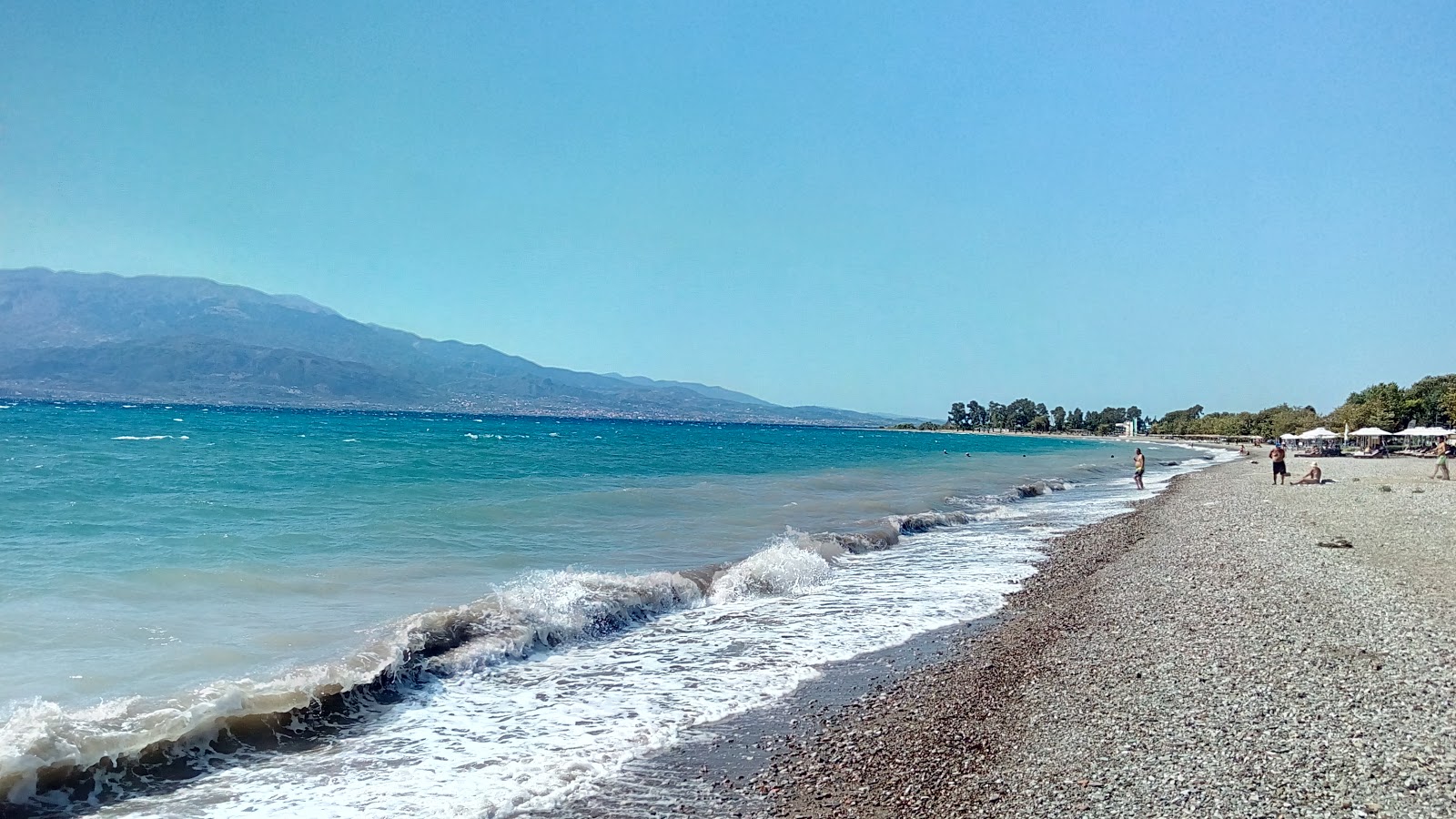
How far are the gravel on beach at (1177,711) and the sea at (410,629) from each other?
4.88ft

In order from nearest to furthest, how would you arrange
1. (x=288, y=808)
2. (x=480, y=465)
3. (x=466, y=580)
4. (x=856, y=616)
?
(x=288, y=808) < (x=856, y=616) < (x=466, y=580) < (x=480, y=465)

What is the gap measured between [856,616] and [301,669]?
740 cm

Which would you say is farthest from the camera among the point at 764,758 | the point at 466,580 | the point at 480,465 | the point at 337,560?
the point at 480,465

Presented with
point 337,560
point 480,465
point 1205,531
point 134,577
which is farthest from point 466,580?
point 480,465

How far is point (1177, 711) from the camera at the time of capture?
6.75 m

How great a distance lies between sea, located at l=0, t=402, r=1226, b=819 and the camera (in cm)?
634

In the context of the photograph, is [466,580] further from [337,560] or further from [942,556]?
[942,556]

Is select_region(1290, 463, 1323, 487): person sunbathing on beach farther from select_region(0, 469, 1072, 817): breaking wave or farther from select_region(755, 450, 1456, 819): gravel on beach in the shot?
select_region(0, 469, 1072, 817): breaking wave

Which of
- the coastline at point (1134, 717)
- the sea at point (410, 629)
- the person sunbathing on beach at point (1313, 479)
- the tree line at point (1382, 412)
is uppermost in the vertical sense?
the tree line at point (1382, 412)

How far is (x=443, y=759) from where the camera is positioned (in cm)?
666

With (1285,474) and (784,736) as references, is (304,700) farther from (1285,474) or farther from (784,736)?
(1285,474)

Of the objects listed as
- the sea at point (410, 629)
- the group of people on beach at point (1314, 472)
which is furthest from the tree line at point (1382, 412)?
the sea at point (410, 629)

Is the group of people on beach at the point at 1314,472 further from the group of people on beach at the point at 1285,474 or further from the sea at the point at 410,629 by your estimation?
the sea at the point at 410,629

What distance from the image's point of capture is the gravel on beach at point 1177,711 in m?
5.29
